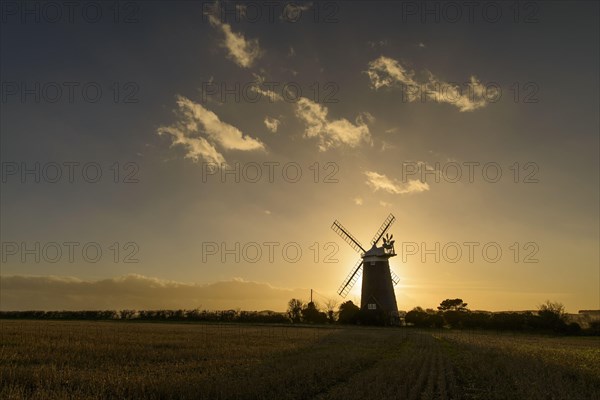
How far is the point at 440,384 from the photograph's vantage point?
56.7ft

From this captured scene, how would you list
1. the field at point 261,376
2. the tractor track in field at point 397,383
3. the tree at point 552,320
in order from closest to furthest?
the field at point 261,376
the tractor track in field at point 397,383
the tree at point 552,320

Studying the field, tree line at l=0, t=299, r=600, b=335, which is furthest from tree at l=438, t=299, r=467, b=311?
the field

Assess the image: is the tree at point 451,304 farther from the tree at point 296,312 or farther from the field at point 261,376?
the field at point 261,376

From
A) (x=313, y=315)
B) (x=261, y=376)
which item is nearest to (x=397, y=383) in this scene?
(x=261, y=376)

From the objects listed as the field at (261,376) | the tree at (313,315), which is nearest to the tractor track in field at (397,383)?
the field at (261,376)

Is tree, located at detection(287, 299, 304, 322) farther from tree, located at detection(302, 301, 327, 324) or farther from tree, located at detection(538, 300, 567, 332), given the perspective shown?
tree, located at detection(538, 300, 567, 332)

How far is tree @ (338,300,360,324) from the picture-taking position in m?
85.2

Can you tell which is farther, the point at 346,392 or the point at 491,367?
the point at 491,367

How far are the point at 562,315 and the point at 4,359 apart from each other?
93947mm

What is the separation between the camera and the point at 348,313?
91.6m

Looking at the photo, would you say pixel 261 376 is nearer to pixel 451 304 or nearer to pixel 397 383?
pixel 397 383

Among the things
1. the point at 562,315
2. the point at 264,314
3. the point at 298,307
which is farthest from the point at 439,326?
the point at 264,314

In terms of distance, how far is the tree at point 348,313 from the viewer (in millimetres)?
85250

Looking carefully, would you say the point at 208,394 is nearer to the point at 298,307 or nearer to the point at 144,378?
the point at 144,378
